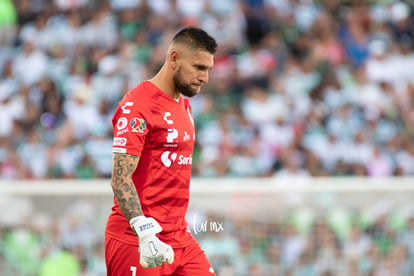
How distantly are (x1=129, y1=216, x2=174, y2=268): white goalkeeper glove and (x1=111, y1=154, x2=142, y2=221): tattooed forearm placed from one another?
56 mm

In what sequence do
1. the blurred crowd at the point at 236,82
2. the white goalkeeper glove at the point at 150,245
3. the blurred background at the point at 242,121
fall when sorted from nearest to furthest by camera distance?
the white goalkeeper glove at the point at 150,245 → the blurred background at the point at 242,121 → the blurred crowd at the point at 236,82

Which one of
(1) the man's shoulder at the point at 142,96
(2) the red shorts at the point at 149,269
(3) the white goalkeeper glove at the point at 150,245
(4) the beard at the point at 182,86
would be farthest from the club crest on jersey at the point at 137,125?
(2) the red shorts at the point at 149,269

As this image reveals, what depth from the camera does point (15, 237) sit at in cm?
847

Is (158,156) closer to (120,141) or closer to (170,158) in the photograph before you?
(170,158)

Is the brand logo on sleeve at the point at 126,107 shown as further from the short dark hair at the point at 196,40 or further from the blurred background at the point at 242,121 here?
the blurred background at the point at 242,121

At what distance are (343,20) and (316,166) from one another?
4.25m

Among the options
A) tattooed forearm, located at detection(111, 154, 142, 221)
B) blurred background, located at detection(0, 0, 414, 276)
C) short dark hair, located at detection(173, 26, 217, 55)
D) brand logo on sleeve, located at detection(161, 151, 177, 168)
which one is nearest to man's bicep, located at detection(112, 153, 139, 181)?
tattooed forearm, located at detection(111, 154, 142, 221)

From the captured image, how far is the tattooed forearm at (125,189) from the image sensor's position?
4414 millimetres

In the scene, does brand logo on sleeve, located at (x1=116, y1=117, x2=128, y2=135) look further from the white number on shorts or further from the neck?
the white number on shorts

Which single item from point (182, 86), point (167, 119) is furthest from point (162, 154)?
point (182, 86)

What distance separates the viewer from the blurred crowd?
36.9ft

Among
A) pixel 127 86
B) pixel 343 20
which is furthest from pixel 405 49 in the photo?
pixel 127 86

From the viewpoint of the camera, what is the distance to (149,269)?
465 centimetres

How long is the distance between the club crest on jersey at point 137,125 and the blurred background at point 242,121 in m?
3.82
